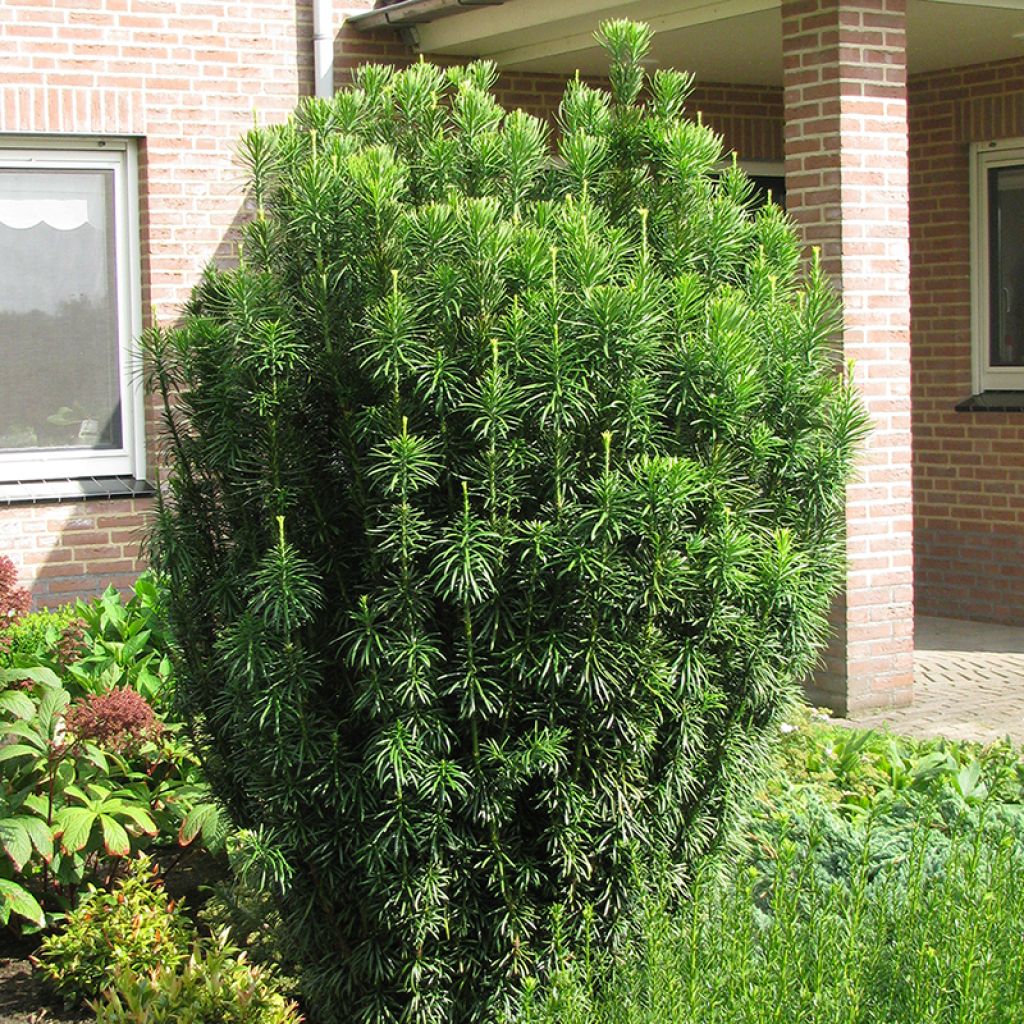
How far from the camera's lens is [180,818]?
5297 mm

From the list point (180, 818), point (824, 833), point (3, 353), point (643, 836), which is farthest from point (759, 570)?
point (3, 353)

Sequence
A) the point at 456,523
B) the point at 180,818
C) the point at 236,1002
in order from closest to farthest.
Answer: the point at 456,523 → the point at 236,1002 → the point at 180,818

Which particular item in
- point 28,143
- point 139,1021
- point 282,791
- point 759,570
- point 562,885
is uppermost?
point 28,143

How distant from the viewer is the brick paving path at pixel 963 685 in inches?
290

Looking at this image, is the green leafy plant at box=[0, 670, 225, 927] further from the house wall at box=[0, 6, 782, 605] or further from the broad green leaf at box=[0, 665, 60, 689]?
the house wall at box=[0, 6, 782, 605]

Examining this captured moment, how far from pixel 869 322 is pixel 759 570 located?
431cm

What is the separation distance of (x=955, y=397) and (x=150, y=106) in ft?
18.4

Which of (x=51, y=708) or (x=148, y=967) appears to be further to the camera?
(x=51, y=708)

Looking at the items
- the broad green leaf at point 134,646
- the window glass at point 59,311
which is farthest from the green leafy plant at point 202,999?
the window glass at point 59,311

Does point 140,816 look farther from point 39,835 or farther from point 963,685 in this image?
point 963,685

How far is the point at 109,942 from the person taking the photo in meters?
4.68

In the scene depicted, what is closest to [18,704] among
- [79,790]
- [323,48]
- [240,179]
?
[79,790]

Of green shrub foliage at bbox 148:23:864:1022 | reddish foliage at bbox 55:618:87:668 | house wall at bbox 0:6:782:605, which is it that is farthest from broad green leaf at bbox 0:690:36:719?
house wall at bbox 0:6:782:605

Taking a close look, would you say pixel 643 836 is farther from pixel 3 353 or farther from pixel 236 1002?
pixel 3 353
